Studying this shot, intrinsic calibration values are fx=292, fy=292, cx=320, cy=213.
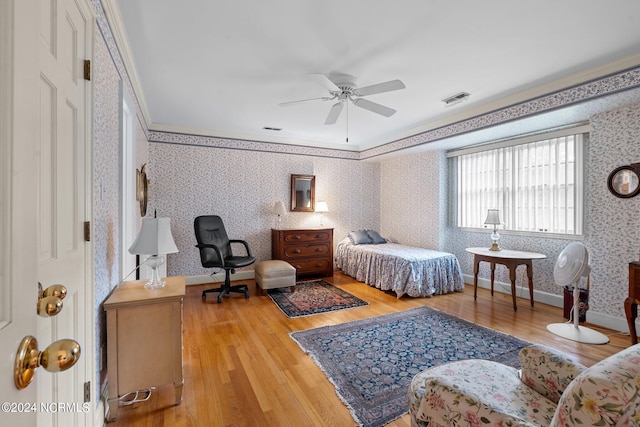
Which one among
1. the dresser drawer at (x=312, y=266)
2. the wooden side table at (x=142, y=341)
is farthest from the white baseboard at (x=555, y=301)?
the wooden side table at (x=142, y=341)

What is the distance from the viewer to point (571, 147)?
137 inches

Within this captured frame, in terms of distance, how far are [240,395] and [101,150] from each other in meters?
1.73

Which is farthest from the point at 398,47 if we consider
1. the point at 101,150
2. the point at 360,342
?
the point at 360,342

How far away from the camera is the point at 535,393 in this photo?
1336 millimetres

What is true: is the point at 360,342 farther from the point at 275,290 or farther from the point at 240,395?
the point at 275,290

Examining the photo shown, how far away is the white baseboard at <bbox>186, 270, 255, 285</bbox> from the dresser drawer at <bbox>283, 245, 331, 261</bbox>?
2.36 feet

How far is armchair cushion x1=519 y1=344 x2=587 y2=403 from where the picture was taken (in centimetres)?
127

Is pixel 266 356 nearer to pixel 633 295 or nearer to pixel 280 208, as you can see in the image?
pixel 280 208

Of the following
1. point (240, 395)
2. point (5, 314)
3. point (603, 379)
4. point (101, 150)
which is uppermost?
point (101, 150)

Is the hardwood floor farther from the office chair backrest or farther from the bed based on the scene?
the office chair backrest

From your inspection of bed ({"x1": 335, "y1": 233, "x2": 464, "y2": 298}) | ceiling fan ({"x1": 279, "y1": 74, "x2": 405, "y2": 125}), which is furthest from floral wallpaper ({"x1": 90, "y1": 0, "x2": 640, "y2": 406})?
ceiling fan ({"x1": 279, "y1": 74, "x2": 405, "y2": 125})

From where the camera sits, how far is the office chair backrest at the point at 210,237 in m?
3.96

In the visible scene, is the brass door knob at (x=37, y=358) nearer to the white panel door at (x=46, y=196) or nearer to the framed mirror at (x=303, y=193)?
the white panel door at (x=46, y=196)

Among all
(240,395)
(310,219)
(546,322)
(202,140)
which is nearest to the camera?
(240,395)
